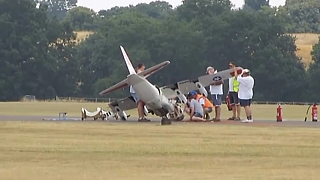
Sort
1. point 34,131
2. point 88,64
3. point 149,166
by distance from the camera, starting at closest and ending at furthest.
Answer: point 149,166 → point 34,131 → point 88,64

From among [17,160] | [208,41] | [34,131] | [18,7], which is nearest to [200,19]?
[208,41]

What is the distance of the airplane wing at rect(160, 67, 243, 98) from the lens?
98.9ft

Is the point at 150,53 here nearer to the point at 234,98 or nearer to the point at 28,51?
the point at 28,51

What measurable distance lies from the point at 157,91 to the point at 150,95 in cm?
26

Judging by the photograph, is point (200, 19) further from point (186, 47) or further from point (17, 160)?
point (17, 160)

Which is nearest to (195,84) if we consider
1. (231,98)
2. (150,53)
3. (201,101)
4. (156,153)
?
(231,98)

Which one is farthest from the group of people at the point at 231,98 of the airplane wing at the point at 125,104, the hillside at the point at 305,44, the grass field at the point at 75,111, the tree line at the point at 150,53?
the hillside at the point at 305,44

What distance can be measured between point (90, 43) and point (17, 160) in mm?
90123

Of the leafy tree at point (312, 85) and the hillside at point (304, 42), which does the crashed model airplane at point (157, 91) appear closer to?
the leafy tree at point (312, 85)

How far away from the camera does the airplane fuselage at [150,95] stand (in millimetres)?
27444

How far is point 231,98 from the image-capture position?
30.5 meters

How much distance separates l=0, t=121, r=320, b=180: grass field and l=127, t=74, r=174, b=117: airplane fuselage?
3502mm

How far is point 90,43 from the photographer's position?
346 feet

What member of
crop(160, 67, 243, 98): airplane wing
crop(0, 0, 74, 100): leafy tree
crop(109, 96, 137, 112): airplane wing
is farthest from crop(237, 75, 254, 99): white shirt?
crop(0, 0, 74, 100): leafy tree
